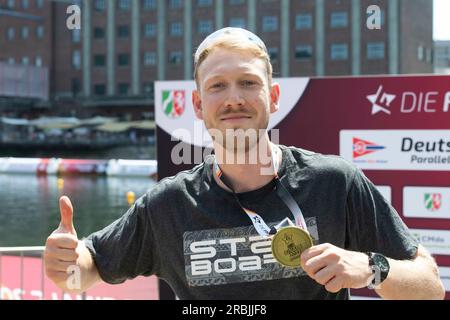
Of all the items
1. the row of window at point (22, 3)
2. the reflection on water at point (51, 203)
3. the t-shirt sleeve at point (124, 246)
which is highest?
the row of window at point (22, 3)

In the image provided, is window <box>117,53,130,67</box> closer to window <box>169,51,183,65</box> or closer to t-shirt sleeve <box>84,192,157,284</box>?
window <box>169,51,183,65</box>

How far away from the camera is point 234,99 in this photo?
197cm

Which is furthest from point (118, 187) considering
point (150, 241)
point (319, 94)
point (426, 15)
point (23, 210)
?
point (426, 15)

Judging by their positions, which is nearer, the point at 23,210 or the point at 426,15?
the point at 23,210

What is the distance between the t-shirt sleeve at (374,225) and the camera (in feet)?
6.47

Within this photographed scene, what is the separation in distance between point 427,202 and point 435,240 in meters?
0.31

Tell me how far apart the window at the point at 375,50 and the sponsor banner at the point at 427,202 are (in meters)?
43.4

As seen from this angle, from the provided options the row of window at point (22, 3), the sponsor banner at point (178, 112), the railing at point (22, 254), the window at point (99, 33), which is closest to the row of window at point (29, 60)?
the row of window at point (22, 3)

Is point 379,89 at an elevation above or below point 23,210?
above

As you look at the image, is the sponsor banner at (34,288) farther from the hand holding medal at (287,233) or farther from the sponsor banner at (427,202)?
the hand holding medal at (287,233)

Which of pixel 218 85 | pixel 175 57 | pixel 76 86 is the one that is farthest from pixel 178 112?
pixel 76 86
